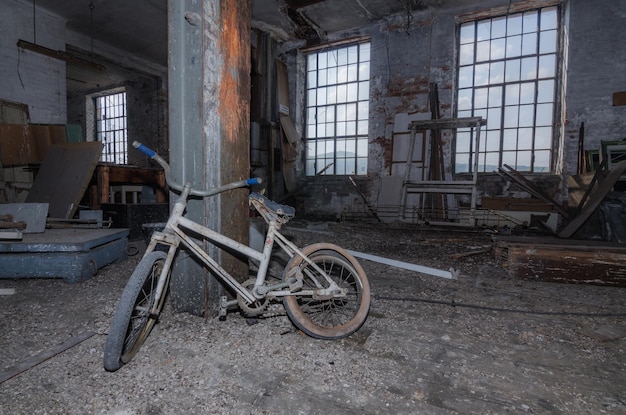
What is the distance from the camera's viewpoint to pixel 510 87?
690 cm

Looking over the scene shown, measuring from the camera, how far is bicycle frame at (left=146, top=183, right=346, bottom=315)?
1.65m

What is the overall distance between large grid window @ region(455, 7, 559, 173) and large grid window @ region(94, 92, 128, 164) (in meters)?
10.7

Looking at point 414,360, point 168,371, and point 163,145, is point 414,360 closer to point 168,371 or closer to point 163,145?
point 168,371

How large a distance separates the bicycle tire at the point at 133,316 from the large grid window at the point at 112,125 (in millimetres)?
10967

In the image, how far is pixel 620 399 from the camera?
1.32m

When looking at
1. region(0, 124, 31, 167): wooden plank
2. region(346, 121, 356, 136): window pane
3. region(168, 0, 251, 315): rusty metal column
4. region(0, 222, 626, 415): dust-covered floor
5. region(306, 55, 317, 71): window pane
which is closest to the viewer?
region(0, 222, 626, 415): dust-covered floor

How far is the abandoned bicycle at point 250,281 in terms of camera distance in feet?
5.24

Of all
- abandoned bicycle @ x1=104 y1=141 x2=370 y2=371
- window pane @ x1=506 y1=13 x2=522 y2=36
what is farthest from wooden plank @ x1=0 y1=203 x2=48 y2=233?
window pane @ x1=506 y1=13 x2=522 y2=36

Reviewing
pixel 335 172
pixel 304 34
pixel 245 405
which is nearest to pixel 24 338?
pixel 245 405

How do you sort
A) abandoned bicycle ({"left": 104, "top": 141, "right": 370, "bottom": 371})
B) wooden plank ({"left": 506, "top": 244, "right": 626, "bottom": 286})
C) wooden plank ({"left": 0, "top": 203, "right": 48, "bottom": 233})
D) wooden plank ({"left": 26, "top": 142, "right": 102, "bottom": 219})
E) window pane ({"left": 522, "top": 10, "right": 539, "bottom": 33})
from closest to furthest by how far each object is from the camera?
abandoned bicycle ({"left": 104, "top": 141, "right": 370, "bottom": 371}) < wooden plank ({"left": 506, "top": 244, "right": 626, "bottom": 286}) < wooden plank ({"left": 0, "top": 203, "right": 48, "bottom": 233}) < wooden plank ({"left": 26, "top": 142, "right": 102, "bottom": 219}) < window pane ({"left": 522, "top": 10, "right": 539, "bottom": 33})

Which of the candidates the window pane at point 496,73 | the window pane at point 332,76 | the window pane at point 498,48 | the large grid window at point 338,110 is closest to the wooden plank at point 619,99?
the window pane at point 496,73

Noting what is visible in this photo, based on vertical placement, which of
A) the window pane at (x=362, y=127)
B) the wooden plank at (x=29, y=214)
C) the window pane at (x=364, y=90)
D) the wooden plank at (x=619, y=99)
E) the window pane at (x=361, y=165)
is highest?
the window pane at (x=364, y=90)

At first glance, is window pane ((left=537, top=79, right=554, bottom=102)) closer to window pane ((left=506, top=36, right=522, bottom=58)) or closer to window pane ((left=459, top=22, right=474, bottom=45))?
window pane ((left=506, top=36, right=522, bottom=58))

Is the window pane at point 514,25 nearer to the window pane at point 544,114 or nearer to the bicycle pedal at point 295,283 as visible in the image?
the window pane at point 544,114
